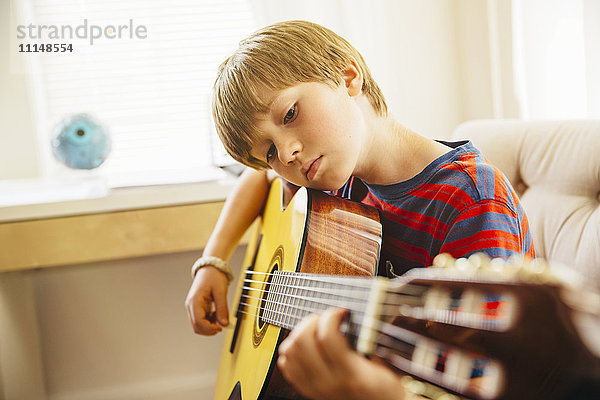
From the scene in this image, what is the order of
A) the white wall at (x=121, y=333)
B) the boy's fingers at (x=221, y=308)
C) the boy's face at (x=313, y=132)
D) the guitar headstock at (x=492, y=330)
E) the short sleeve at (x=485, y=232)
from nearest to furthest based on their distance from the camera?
the guitar headstock at (x=492, y=330) → the short sleeve at (x=485, y=232) → the boy's face at (x=313, y=132) → the boy's fingers at (x=221, y=308) → the white wall at (x=121, y=333)

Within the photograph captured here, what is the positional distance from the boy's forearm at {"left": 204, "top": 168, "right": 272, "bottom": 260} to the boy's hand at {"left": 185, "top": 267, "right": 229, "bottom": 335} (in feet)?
Answer: 0.20

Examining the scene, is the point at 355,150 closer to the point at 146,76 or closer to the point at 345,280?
the point at 345,280

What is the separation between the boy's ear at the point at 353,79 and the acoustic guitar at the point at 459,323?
0.27 meters

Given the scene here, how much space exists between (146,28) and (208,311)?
1.24m

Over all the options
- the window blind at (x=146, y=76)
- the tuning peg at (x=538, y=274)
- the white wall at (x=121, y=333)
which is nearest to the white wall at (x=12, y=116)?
the window blind at (x=146, y=76)

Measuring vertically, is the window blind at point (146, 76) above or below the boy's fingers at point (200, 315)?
above

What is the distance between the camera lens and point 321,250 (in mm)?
778

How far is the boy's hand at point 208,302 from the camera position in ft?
3.76

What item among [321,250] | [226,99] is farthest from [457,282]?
[226,99]

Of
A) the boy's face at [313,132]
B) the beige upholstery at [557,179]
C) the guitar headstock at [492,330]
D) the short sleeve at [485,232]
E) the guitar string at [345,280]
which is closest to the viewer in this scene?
the guitar headstock at [492,330]

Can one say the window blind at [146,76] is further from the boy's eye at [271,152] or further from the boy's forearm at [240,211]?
the boy's eye at [271,152]

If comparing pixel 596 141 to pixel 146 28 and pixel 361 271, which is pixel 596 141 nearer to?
pixel 361 271

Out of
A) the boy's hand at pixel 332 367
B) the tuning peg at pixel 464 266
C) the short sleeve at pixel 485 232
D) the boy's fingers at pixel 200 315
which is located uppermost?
the tuning peg at pixel 464 266

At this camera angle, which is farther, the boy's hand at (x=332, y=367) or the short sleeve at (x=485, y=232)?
the short sleeve at (x=485, y=232)
